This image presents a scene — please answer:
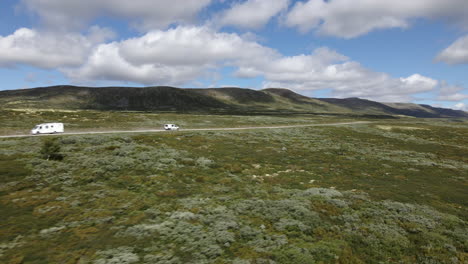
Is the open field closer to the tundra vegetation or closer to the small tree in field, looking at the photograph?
the small tree in field

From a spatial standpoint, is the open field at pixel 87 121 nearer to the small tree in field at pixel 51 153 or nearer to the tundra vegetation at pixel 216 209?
the small tree in field at pixel 51 153

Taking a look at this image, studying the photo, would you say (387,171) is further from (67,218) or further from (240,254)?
(67,218)

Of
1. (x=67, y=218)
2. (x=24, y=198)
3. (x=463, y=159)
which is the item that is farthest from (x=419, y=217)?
(x=463, y=159)

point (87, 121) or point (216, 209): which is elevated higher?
point (87, 121)

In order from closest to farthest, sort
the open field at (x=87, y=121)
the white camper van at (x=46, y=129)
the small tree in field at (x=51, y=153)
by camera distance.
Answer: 1. the small tree in field at (x=51, y=153)
2. the white camper van at (x=46, y=129)
3. the open field at (x=87, y=121)

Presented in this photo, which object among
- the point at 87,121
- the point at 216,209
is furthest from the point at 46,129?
the point at 216,209

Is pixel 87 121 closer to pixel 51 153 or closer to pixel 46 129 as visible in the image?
pixel 46 129

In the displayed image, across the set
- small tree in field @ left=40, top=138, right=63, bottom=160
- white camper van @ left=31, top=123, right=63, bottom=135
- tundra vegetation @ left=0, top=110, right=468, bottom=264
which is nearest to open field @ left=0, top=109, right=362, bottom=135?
white camper van @ left=31, top=123, right=63, bottom=135

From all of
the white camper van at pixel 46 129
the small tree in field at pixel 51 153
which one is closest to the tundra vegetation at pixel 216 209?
the small tree in field at pixel 51 153
